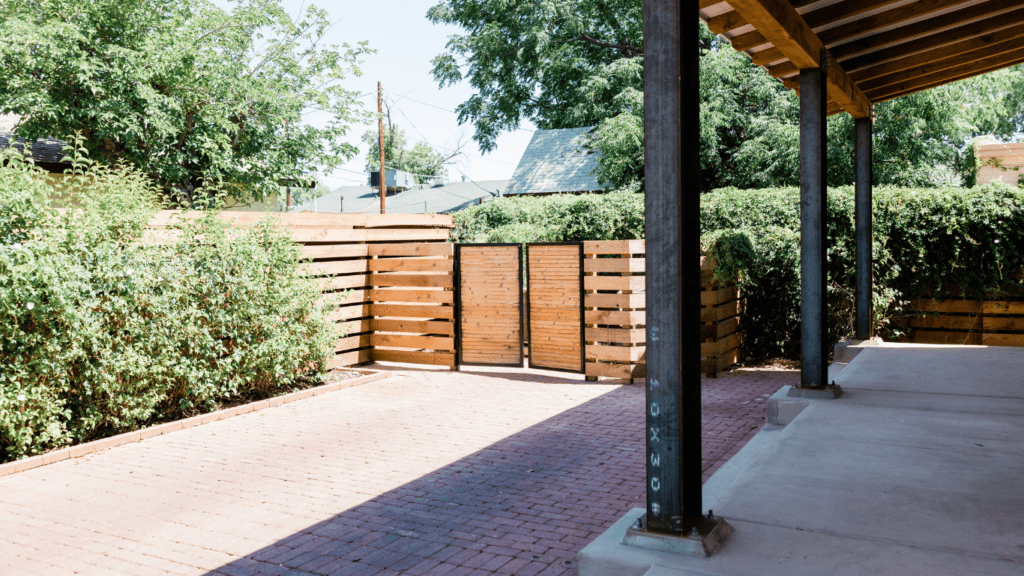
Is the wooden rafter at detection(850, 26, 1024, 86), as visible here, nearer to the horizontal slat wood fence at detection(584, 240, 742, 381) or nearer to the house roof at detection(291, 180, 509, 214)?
the horizontal slat wood fence at detection(584, 240, 742, 381)

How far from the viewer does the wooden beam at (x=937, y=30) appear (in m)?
5.88

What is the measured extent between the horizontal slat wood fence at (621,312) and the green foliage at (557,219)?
13.2ft

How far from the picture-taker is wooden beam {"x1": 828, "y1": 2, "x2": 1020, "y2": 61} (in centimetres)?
588

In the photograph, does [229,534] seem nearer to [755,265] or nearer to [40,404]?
[40,404]

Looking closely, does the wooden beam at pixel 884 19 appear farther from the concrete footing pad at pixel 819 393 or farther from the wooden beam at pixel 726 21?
the concrete footing pad at pixel 819 393

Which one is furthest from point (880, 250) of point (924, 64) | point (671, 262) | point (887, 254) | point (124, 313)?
point (124, 313)

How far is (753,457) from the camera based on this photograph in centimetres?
474

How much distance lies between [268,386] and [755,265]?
6.99 metres

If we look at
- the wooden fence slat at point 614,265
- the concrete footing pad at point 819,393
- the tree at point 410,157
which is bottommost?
the concrete footing pad at point 819,393

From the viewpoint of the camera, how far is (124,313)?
6762 millimetres

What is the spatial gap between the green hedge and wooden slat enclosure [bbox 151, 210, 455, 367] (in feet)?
13.4

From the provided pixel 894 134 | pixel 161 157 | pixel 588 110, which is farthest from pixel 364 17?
pixel 894 134

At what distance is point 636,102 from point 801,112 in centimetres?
1484

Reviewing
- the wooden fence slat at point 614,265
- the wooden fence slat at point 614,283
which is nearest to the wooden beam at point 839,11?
the wooden fence slat at point 614,265
